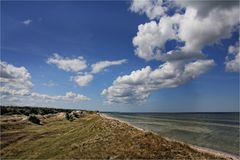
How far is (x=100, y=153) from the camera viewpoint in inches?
1241

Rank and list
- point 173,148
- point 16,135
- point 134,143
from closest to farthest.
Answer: point 173,148 < point 134,143 < point 16,135

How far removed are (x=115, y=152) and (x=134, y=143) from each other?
587cm

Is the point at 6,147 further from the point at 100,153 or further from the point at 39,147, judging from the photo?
the point at 100,153

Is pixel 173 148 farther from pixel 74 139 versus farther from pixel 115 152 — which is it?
pixel 74 139

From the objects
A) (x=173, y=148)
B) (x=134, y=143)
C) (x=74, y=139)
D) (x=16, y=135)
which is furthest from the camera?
(x=16, y=135)

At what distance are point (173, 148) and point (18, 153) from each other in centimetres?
1871

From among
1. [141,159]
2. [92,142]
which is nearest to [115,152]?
[141,159]

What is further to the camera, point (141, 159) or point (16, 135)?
point (16, 135)

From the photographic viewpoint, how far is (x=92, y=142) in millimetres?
37938

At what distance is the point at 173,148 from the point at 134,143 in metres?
5.32

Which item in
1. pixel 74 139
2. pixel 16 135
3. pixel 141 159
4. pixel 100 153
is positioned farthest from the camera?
pixel 16 135

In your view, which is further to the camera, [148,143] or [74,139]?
[74,139]

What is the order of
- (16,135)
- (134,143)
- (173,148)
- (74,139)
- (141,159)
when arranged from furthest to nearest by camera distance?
(16,135), (74,139), (134,143), (173,148), (141,159)

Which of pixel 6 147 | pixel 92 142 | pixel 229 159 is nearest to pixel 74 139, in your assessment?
pixel 92 142
